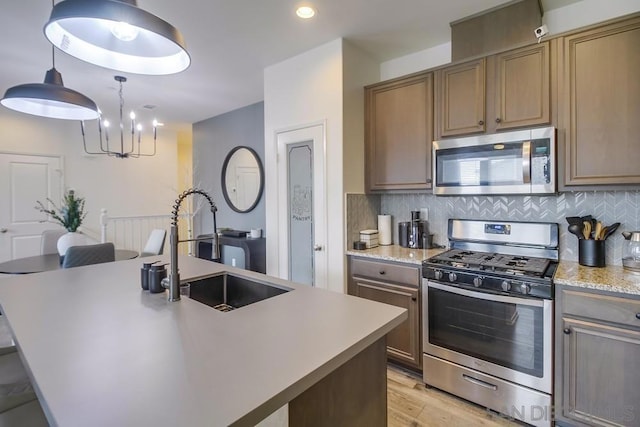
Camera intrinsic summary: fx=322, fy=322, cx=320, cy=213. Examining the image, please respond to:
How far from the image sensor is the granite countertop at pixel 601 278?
1685 millimetres

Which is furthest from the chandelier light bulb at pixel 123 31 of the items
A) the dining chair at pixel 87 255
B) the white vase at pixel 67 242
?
the white vase at pixel 67 242

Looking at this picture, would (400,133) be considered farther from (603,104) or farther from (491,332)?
(491,332)

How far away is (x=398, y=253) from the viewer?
2.67 meters

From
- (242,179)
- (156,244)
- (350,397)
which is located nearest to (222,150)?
(242,179)

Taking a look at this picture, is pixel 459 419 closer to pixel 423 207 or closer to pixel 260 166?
pixel 423 207

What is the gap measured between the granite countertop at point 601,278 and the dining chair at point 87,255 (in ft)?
11.9

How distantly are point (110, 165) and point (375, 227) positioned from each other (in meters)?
4.86

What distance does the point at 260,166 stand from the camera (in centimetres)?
456

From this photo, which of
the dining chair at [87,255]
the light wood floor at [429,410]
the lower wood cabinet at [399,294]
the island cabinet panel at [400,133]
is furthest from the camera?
the dining chair at [87,255]

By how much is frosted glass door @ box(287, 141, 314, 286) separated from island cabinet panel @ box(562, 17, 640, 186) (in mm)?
1966

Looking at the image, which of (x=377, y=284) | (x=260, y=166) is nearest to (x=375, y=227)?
(x=377, y=284)

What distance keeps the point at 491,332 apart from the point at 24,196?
610cm

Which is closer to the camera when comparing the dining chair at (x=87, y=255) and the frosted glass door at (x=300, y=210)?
the dining chair at (x=87, y=255)

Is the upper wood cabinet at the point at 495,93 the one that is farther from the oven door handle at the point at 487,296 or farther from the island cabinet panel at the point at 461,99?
the oven door handle at the point at 487,296
